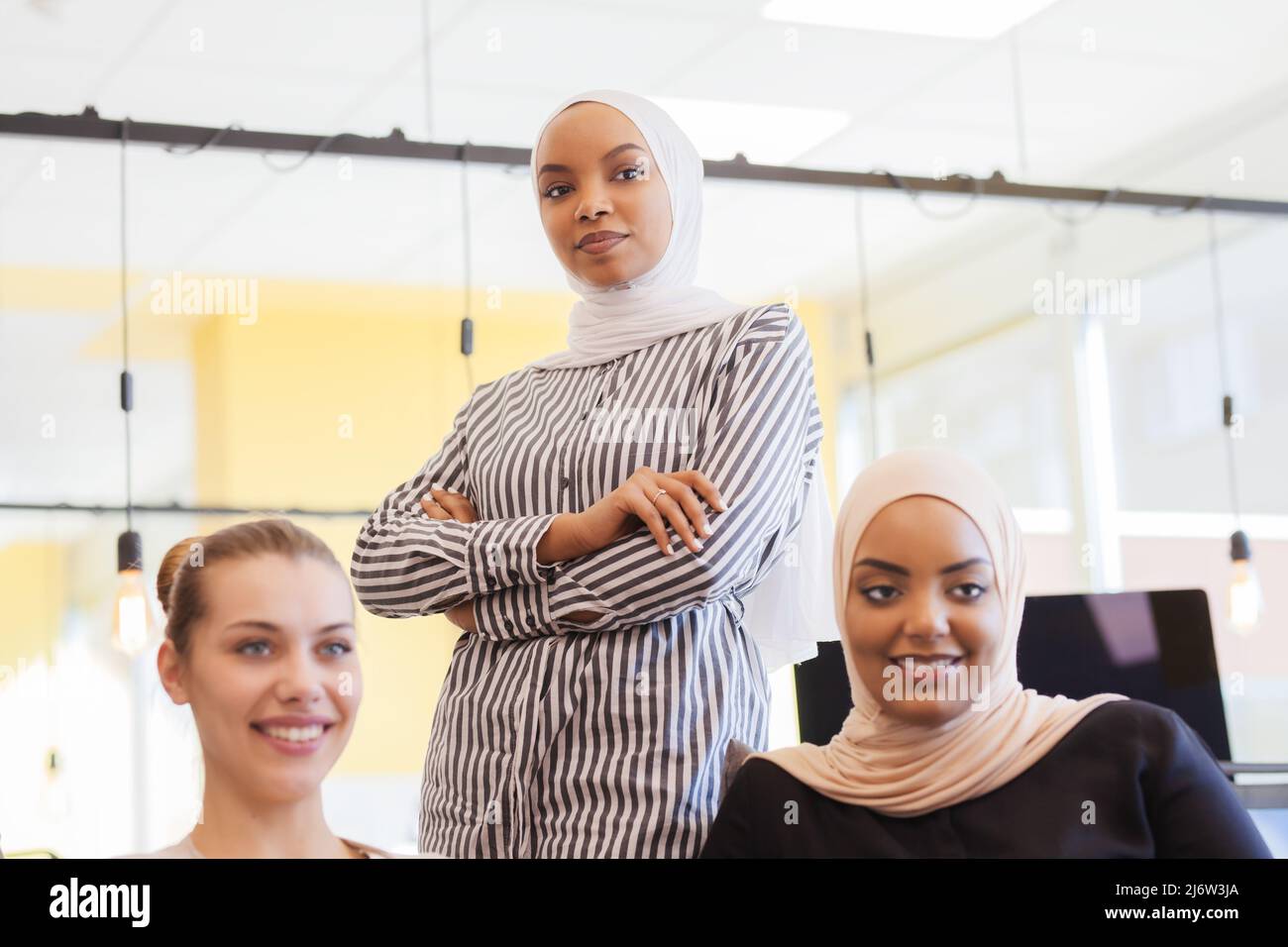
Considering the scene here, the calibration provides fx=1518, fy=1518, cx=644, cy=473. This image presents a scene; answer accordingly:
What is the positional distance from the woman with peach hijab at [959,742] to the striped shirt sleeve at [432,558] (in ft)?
1.06

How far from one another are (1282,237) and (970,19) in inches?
57.0

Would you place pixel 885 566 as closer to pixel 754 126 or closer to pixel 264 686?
pixel 264 686

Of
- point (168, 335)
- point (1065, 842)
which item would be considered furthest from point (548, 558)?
point (168, 335)

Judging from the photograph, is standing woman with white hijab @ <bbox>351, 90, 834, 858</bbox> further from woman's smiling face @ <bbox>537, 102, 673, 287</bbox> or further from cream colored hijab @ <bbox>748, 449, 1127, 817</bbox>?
cream colored hijab @ <bbox>748, 449, 1127, 817</bbox>

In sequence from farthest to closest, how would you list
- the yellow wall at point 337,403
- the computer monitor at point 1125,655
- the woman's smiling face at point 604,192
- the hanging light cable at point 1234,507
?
1. the yellow wall at point 337,403
2. the hanging light cable at point 1234,507
3. the computer monitor at point 1125,655
4. the woman's smiling face at point 604,192

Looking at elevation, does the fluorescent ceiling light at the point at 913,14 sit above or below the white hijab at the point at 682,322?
above

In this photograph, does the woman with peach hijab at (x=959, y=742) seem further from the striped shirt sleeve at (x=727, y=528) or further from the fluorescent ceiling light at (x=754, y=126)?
the fluorescent ceiling light at (x=754, y=126)

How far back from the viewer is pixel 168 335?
6461 millimetres

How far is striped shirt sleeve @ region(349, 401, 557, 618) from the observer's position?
151 cm

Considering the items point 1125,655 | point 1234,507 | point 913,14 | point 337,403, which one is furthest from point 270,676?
point 337,403

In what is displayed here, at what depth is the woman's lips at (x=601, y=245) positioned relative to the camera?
63.4 inches

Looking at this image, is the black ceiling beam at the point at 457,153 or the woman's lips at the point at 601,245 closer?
the woman's lips at the point at 601,245

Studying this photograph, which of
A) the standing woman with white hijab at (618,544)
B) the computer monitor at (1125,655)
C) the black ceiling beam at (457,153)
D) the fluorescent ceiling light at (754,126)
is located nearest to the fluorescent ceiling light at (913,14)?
the black ceiling beam at (457,153)
